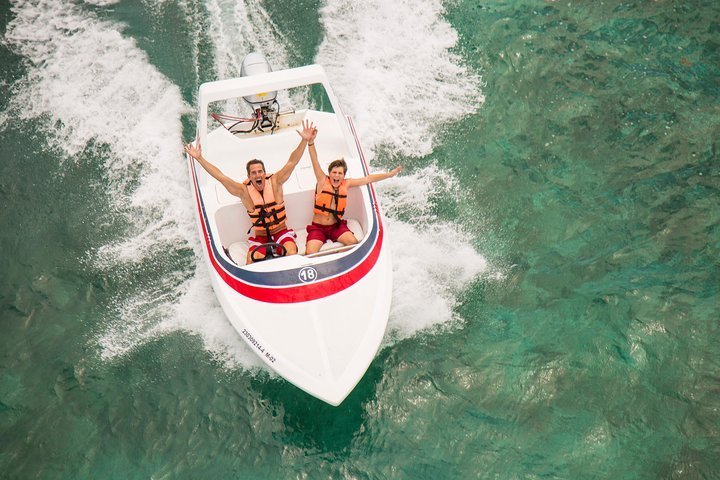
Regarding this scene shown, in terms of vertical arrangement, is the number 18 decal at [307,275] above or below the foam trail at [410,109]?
above

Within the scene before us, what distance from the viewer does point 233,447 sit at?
18.8 ft

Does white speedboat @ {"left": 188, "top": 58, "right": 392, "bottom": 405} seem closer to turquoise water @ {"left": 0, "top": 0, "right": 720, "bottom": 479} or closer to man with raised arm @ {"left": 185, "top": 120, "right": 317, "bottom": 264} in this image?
man with raised arm @ {"left": 185, "top": 120, "right": 317, "bottom": 264}

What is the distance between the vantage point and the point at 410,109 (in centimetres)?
796

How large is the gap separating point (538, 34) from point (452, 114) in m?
1.78

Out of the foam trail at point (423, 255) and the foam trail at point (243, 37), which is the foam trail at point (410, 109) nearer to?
the foam trail at point (423, 255)

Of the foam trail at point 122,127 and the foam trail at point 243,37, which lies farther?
the foam trail at point 243,37

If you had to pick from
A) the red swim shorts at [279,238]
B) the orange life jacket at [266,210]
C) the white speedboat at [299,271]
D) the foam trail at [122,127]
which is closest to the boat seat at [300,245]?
the white speedboat at [299,271]

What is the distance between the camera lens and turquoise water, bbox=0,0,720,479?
225 inches

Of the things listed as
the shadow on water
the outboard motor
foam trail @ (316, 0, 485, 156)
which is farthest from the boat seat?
foam trail @ (316, 0, 485, 156)

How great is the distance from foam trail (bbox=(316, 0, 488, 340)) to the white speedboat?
2.14 ft

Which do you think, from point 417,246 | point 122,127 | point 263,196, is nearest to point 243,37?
point 122,127

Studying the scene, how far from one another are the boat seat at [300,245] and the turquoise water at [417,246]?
1.75 feet

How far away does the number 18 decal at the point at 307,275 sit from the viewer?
553 centimetres

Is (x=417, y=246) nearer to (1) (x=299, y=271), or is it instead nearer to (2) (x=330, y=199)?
(2) (x=330, y=199)
